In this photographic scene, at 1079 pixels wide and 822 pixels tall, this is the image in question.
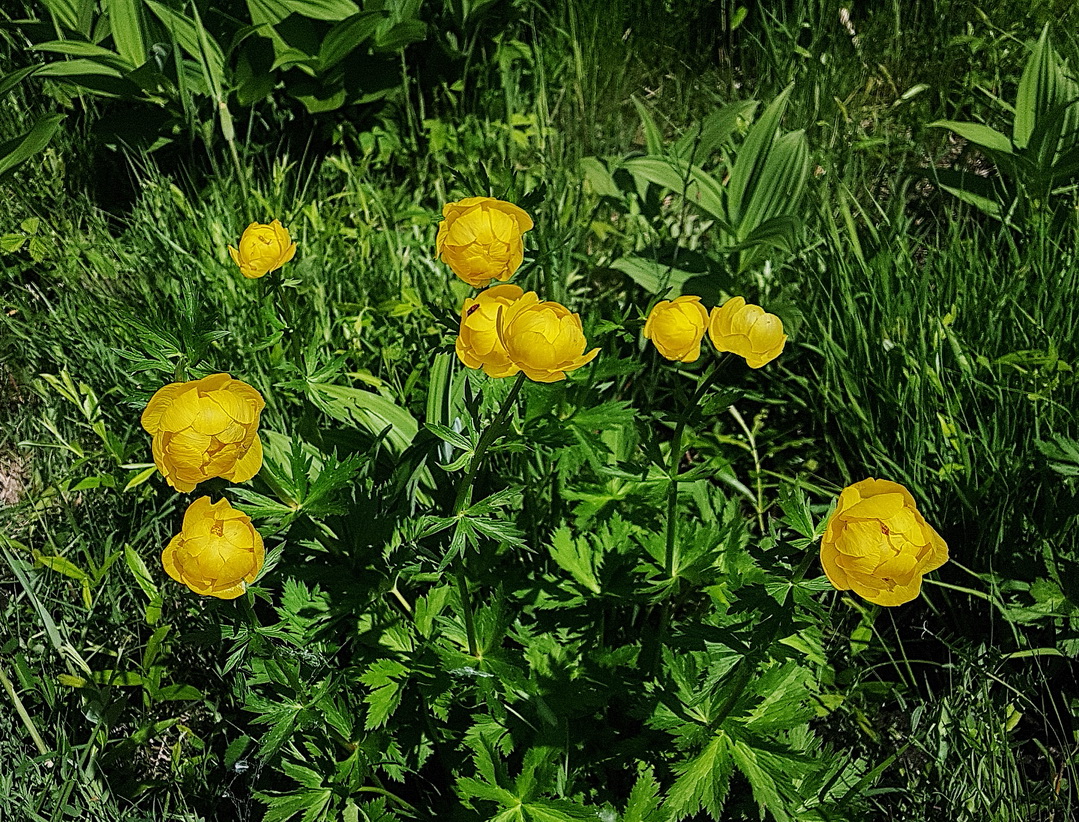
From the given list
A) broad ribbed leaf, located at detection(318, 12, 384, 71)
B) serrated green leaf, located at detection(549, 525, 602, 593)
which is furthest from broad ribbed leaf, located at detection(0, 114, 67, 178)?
serrated green leaf, located at detection(549, 525, 602, 593)

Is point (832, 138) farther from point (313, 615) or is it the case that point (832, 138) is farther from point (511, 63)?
point (313, 615)

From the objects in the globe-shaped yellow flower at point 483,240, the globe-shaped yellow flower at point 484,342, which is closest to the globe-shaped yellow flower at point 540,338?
the globe-shaped yellow flower at point 484,342

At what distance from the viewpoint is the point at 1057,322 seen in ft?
5.82

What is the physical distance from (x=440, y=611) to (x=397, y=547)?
0.43 ft

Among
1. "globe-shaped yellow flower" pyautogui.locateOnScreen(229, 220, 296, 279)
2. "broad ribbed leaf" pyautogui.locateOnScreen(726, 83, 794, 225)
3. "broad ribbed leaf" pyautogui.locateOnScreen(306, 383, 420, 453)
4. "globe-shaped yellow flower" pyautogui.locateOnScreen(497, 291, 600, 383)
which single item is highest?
"globe-shaped yellow flower" pyautogui.locateOnScreen(497, 291, 600, 383)

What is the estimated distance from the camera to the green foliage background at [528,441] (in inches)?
50.4

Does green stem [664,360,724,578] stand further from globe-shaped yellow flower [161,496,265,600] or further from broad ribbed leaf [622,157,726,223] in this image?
broad ribbed leaf [622,157,726,223]

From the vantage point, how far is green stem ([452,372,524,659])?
1.08 meters

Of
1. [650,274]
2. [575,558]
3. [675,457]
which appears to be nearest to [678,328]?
[675,457]

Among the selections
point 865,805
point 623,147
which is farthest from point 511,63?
point 865,805

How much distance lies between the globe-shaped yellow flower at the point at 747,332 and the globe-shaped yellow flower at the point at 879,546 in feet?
0.82

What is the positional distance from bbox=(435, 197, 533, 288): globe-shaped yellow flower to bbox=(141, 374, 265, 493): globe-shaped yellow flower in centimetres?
31

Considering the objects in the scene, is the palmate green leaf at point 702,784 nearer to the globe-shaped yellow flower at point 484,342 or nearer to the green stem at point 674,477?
the green stem at point 674,477

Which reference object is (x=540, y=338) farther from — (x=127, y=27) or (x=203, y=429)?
(x=127, y=27)
